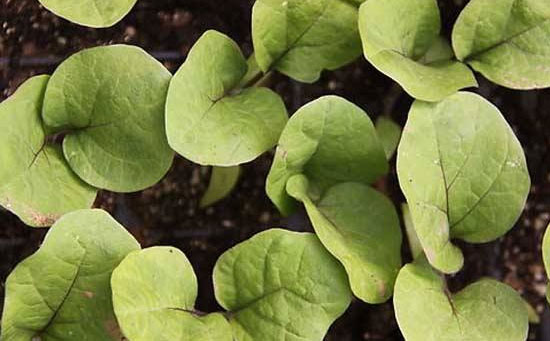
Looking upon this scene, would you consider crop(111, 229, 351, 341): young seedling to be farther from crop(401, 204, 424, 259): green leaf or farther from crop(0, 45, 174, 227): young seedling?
crop(401, 204, 424, 259): green leaf

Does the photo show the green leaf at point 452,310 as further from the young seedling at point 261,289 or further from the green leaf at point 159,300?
the green leaf at point 159,300

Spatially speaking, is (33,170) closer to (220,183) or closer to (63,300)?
(63,300)


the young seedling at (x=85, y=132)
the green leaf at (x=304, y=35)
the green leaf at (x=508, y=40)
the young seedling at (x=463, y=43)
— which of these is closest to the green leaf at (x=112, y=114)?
the young seedling at (x=85, y=132)

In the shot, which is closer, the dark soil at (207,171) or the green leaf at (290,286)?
the green leaf at (290,286)

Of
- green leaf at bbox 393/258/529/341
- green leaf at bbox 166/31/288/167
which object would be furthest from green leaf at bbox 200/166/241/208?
green leaf at bbox 393/258/529/341

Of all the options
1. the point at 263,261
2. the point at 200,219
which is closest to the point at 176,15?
the point at 200,219

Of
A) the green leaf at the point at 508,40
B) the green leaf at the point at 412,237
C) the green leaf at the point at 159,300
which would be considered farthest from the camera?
the green leaf at the point at 412,237

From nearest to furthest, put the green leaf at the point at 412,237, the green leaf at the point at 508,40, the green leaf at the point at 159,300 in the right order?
the green leaf at the point at 159,300 → the green leaf at the point at 508,40 → the green leaf at the point at 412,237
